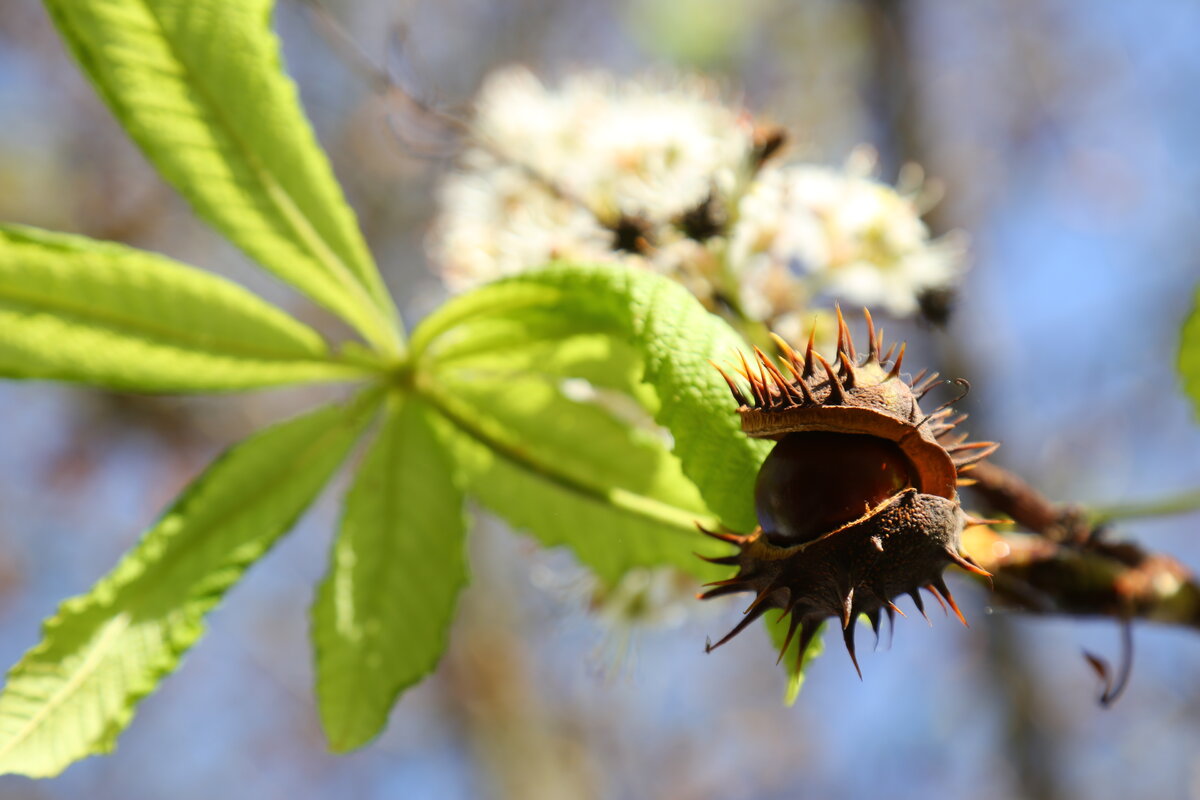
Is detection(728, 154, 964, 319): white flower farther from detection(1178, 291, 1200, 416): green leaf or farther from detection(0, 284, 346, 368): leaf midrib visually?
detection(0, 284, 346, 368): leaf midrib

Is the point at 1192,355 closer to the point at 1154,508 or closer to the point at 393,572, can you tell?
the point at 1154,508

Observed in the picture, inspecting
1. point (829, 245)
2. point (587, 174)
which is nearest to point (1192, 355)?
point (829, 245)

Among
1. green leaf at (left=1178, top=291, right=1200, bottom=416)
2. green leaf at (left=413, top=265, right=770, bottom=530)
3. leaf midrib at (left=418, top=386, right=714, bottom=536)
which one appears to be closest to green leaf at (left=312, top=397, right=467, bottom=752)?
leaf midrib at (left=418, top=386, right=714, bottom=536)

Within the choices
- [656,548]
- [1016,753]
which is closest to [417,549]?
[656,548]

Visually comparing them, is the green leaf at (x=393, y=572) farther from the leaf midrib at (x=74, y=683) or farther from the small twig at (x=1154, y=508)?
the small twig at (x=1154, y=508)

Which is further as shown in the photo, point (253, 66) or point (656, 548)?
point (656, 548)

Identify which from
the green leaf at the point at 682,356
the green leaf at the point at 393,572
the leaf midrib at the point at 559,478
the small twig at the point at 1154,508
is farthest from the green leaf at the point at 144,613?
the small twig at the point at 1154,508

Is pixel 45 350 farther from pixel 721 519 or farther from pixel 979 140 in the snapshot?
pixel 979 140
